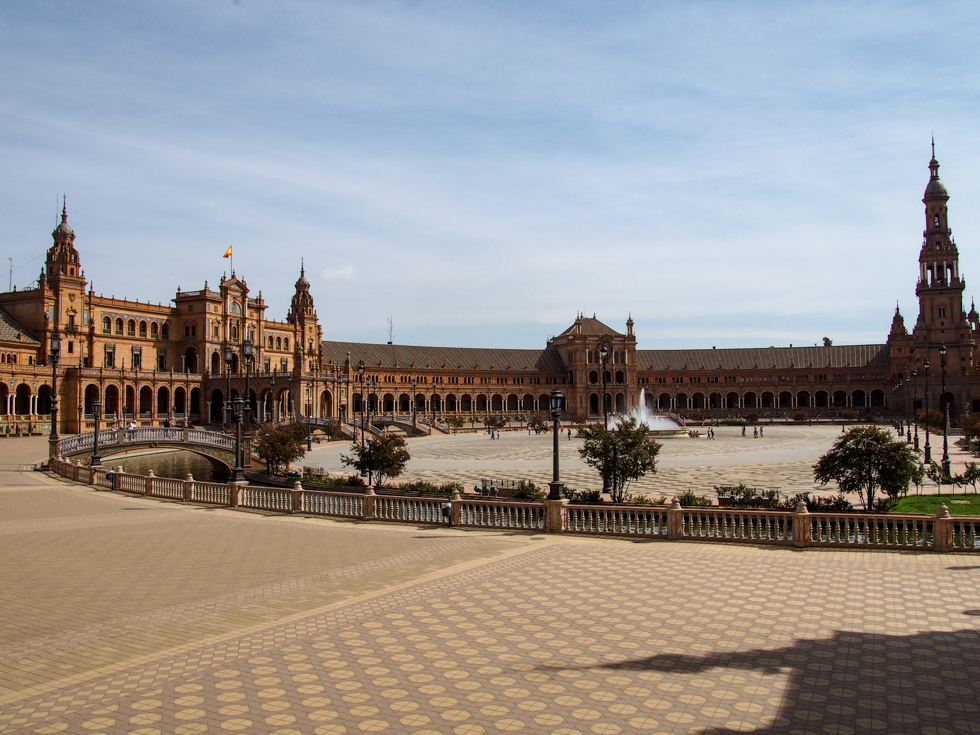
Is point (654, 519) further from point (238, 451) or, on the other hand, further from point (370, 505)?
point (238, 451)

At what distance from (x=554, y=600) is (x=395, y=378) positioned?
392ft

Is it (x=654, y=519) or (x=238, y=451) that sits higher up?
(x=238, y=451)

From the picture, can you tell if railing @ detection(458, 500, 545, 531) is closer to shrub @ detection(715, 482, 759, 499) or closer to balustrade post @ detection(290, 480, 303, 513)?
balustrade post @ detection(290, 480, 303, 513)

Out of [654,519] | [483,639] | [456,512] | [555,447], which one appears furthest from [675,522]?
[483,639]

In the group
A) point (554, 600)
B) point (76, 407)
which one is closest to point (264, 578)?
point (554, 600)

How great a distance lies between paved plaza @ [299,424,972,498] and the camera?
1495 inches

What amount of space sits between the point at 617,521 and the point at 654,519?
3.17 feet

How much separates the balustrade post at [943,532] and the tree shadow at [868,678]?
22.0 feet

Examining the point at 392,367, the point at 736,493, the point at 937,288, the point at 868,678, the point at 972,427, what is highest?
the point at 937,288

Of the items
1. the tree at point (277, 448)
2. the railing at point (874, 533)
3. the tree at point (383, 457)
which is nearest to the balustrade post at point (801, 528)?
the railing at point (874, 533)

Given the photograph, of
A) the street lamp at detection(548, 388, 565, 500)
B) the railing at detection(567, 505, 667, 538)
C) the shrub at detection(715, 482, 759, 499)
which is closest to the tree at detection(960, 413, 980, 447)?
the shrub at detection(715, 482, 759, 499)

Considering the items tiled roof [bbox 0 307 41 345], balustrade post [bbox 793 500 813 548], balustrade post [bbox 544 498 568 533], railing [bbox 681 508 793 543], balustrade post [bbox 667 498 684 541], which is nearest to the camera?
balustrade post [bbox 793 500 813 548]

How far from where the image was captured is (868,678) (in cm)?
906

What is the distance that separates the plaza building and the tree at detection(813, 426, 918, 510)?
25.0m
